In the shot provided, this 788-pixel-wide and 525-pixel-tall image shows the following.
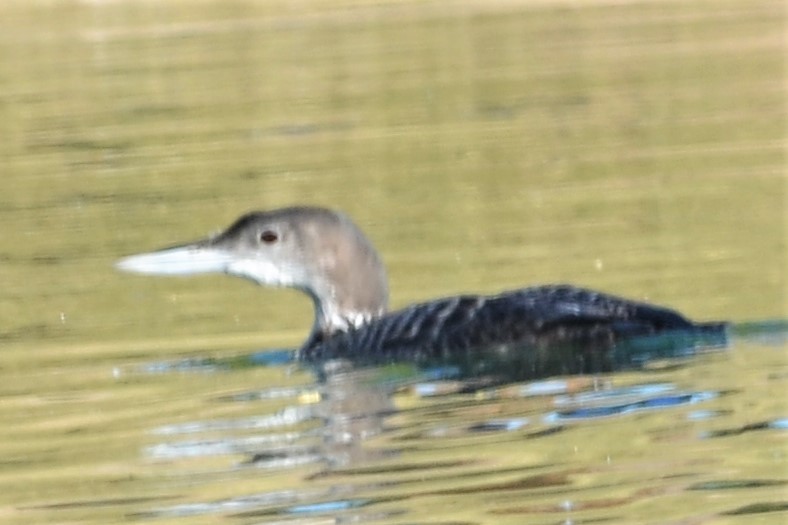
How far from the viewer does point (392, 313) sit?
1123 cm

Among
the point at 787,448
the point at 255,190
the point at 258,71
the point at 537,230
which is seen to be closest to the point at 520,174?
the point at 255,190

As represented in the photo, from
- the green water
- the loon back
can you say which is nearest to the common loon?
the loon back

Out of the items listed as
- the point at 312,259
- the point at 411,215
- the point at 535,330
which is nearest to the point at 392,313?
the point at 312,259

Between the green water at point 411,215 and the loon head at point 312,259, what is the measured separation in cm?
45

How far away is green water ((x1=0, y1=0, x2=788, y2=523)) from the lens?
8336 millimetres

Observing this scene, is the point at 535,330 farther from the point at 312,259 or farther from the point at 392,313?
the point at 312,259

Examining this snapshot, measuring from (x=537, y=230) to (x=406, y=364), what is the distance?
4447 mm

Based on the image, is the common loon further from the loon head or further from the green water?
the green water

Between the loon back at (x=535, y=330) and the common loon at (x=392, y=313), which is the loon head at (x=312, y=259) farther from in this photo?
the loon back at (x=535, y=330)

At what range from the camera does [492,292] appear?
42.1ft

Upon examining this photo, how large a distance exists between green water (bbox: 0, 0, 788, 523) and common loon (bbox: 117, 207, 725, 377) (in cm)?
42

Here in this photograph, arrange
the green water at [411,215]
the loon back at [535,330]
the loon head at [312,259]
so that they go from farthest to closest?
the loon head at [312,259]
the loon back at [535,330]
the green water at [411,215]

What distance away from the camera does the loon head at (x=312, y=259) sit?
1137 cm

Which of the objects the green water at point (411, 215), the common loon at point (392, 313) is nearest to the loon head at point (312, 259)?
the common loon at point (392, 313)
